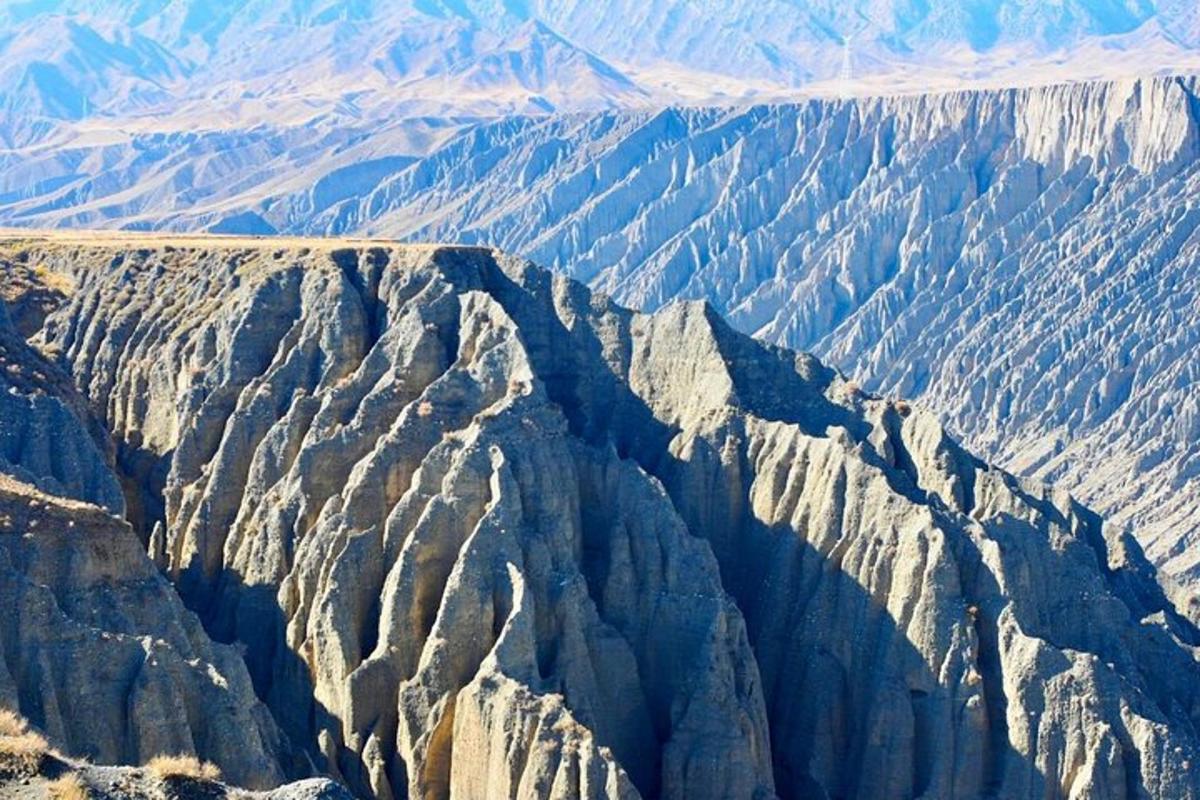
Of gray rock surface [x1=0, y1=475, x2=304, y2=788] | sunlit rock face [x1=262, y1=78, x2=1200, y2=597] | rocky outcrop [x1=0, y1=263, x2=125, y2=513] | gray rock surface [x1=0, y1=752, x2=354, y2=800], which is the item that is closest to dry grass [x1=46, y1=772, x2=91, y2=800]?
gray rock surface [x1=0, y1=752, x2=354, y2=800]

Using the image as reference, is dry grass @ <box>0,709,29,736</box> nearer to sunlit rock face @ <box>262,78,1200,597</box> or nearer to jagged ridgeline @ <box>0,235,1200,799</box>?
jagged ridgeline @ <box>0,235,1200,799</box>

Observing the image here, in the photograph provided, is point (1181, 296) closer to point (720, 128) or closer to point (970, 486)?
point (720, 128)

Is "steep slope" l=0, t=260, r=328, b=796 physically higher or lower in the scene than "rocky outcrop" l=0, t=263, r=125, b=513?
lower

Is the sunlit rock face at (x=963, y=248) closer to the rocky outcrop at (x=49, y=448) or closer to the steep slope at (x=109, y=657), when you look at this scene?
the rocky outcrop at (x=49, y=448)

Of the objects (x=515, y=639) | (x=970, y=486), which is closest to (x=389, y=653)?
(x=515, y=639)

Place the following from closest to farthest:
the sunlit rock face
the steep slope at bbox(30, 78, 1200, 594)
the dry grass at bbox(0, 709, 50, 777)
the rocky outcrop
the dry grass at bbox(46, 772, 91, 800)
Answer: the dry grass at bbox(46, 772, 91, 800), the dry grass at bbox(0, 709, 50, 777), the rocky outcrop, the sunlit rock face, the steep slope at bbox(30, 78, 1200, 594)

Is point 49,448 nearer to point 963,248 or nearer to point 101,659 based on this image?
point 101,659
